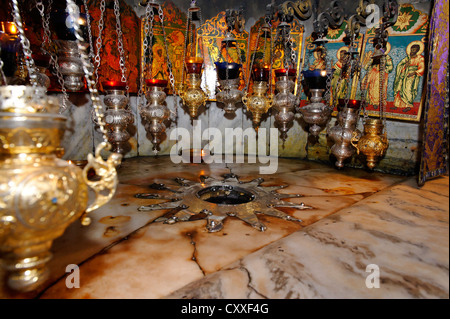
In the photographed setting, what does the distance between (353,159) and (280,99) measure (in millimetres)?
1682

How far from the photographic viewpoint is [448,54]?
2879mm

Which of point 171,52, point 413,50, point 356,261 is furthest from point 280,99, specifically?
point 356,261

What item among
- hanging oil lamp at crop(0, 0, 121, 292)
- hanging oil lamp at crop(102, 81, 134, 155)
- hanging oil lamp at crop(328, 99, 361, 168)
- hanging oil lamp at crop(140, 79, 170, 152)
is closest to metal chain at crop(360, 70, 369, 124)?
hanging oil lamp at crop(328, 99, 361, 168)

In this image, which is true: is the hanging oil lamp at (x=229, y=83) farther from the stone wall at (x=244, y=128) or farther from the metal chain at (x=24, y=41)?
the metal chain at (x=24, y=41)

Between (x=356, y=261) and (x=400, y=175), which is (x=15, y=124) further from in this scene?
(x=400, y=175)

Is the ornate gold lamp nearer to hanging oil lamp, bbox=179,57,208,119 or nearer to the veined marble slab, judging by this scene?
the veined marble slab

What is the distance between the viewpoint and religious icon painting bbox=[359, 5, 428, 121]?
3566mm

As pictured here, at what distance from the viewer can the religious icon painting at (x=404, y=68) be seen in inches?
140

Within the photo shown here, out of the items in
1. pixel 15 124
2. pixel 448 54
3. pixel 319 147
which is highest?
pixel 448 54

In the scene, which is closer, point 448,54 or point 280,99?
point 448,54

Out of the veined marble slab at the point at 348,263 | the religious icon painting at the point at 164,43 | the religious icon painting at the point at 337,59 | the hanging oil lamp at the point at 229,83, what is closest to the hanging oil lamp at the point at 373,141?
the religious icon painting at the point at 337,59

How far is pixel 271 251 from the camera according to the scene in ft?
5.73

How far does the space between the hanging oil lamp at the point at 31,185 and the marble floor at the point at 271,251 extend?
0.26m

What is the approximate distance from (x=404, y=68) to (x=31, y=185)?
14.1ft
